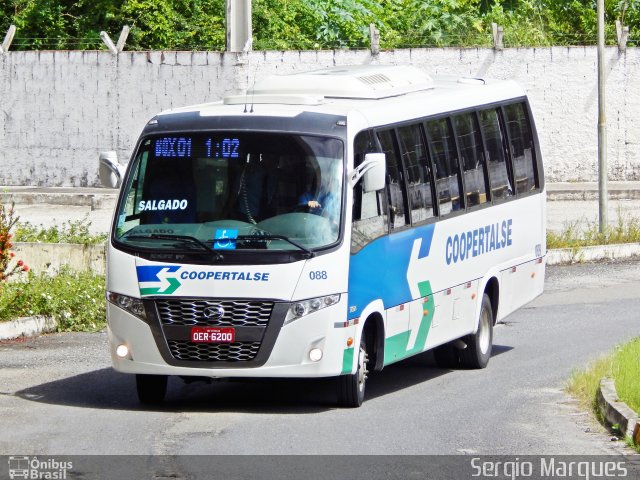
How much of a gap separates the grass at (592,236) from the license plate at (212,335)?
41.5 ft

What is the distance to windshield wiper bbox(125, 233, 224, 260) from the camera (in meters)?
11.6

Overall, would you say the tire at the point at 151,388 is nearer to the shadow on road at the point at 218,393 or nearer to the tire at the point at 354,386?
the shadow on road at the point at 218,393

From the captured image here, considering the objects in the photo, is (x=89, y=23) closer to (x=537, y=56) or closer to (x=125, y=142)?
(x=125, y=142)

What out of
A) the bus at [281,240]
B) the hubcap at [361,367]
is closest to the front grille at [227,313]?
the bus at [281,240]

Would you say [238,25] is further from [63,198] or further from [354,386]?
[354,386]

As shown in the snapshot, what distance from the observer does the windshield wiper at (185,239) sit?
1164 centimetres

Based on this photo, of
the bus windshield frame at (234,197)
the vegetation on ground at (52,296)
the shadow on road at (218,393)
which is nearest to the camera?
the bus windshield frame at (234,197)

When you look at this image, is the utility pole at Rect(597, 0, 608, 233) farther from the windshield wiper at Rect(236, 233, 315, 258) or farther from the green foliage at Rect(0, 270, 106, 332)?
the windshield wiper at Rect(236, 233, 315, 258)

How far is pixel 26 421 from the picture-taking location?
11.2 m

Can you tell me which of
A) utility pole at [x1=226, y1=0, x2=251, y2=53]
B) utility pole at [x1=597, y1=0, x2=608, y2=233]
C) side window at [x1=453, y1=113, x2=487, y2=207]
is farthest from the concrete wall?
side window at [x1=453, y1=113, x2=487, y2=207]

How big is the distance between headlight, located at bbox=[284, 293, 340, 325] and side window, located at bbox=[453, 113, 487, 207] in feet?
11.7

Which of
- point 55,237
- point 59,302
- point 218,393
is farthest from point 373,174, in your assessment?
point 55,237

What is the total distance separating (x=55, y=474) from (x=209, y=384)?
4.68 metres

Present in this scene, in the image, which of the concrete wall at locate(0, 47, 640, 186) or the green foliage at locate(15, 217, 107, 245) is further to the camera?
the concrete wall at locate(0, 47, 640, 186)
